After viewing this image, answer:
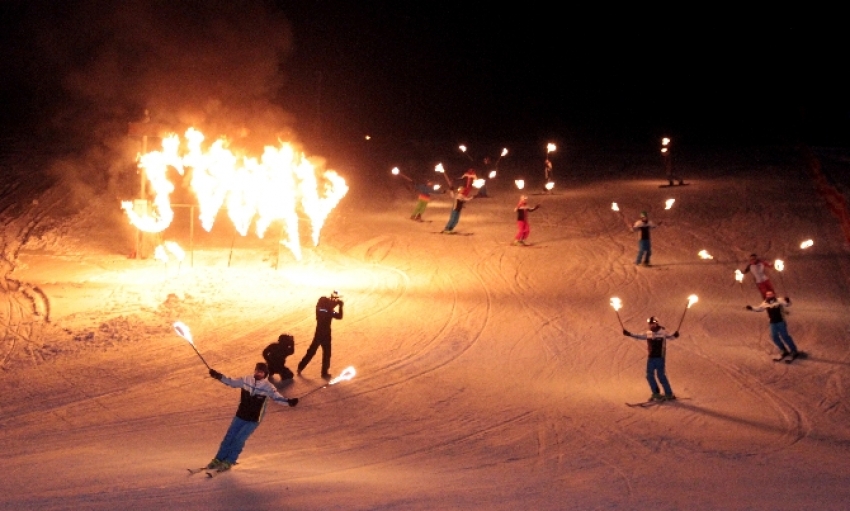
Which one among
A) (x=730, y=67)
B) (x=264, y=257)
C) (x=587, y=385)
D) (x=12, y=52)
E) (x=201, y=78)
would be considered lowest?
(x=587, y=385)

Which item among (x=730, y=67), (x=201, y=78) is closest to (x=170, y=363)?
(x=201, y=78)

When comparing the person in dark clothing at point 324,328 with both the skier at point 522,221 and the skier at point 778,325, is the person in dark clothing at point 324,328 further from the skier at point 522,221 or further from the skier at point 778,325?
the skier at point 522,221

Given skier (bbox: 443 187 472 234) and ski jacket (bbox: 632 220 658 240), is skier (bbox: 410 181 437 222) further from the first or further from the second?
ski jacket (bbox: 632 220 658 240)

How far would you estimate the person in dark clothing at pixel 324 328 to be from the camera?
14508mm

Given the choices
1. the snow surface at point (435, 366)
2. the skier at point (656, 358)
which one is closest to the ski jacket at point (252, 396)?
the snow surface at point (435, 366)

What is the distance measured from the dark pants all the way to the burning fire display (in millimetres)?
8741

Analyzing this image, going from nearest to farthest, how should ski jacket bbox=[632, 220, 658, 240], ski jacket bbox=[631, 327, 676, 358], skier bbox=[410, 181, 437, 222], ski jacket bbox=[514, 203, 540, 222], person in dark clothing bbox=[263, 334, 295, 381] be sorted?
ski jacket bbox=[631, 327, 676, 358] < person in dark clothing bbox=[263, 334, 295, 381] < ski jacket bbox=[632, 220, 658, 240] < ski jacket bbox=[514, 203, 540, 222] < skier bbox=[410, 181, 437, 222]

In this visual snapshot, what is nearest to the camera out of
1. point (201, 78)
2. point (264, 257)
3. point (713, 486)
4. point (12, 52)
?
point (713, 486)

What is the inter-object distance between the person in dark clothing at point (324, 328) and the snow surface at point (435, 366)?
0.53m

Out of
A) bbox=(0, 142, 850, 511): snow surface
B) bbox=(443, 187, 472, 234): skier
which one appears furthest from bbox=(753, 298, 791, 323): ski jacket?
bbox=(443, 187, 472, 234): skier

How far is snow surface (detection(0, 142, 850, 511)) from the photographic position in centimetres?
1001

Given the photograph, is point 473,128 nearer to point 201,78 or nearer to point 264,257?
point 201,78

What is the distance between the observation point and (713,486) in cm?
1025

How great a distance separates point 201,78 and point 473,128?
24.1m
